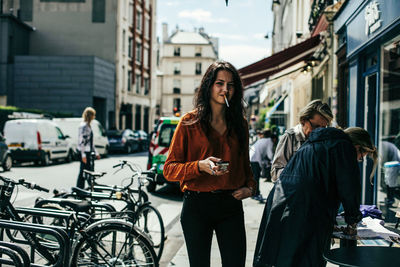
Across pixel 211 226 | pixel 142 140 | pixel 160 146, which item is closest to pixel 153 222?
pixel 211 226

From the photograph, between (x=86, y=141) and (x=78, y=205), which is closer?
(x=78, y=205)

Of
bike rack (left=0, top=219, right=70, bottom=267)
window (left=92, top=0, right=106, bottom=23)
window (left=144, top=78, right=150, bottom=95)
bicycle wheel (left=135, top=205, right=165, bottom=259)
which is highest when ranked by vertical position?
window (left=92, top=0, right=106, bottom=23)

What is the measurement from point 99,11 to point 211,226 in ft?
134

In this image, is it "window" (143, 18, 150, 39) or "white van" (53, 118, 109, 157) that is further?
"window" (143, 18, 150, 39)

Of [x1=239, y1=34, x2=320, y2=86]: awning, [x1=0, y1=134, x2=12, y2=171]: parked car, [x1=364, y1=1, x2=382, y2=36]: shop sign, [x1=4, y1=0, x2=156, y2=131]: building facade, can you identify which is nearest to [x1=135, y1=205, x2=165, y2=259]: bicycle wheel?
[x1=364, y1=1, x2=382, y2=36]: shop sign

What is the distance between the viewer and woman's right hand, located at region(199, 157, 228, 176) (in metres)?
2.89

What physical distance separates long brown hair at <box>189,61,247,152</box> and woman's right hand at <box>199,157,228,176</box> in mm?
292

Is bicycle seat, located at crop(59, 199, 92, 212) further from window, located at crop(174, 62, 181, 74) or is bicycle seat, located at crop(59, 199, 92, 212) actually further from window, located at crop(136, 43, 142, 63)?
window, located at crop(174, 62, 181, 74)

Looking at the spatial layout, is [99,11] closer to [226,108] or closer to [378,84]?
[378,84]

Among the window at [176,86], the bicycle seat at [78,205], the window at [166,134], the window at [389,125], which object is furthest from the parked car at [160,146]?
the window at [176,86]

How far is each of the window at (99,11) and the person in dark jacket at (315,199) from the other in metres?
40.8

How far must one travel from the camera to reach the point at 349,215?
2988 mm

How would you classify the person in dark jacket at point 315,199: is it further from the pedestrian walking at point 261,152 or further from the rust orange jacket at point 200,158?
the pedestrian walking at point 261,152

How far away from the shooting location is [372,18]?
7426mm
